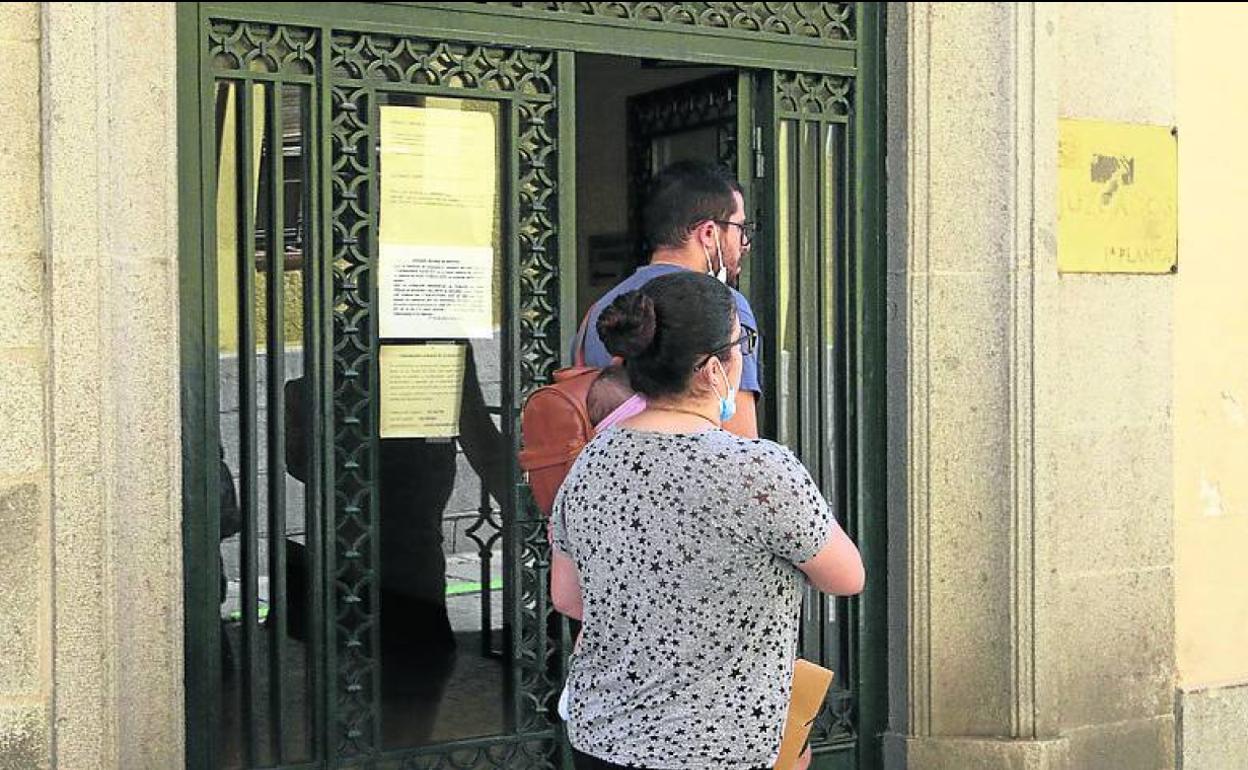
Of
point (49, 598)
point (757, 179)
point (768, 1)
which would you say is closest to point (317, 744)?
point (49, 598)

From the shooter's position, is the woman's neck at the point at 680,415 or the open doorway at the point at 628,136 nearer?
the woman's neck at the point at 680,415

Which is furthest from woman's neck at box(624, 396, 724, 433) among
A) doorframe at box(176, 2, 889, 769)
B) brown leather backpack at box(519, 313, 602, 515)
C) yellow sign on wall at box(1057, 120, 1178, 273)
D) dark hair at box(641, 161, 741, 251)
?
yellow sign on wall at box(1057, 120, 1178, 273)

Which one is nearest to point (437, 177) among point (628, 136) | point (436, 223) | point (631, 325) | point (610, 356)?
point (436, 223)

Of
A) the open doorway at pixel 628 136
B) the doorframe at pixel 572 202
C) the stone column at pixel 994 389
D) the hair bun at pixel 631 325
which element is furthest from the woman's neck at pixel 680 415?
the stone column at pixel 994 389

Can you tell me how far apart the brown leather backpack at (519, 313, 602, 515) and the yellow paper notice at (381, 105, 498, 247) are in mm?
947

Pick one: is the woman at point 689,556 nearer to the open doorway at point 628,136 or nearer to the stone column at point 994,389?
the open doorway at point 628,136

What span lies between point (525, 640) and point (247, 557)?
0.90 meters

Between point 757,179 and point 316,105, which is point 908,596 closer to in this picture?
point 757,179

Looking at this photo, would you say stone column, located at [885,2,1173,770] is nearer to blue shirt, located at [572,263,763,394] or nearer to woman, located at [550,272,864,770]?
blue shirt, located at [572,263,763,394]

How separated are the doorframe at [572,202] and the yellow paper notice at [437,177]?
0.22 meters

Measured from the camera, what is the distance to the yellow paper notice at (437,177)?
5363mm

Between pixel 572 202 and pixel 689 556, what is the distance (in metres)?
2.19

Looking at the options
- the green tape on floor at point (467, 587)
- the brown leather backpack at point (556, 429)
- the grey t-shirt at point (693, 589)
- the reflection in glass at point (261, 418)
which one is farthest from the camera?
the green tape on floor at point (467, 587)

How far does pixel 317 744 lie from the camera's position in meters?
5.27
